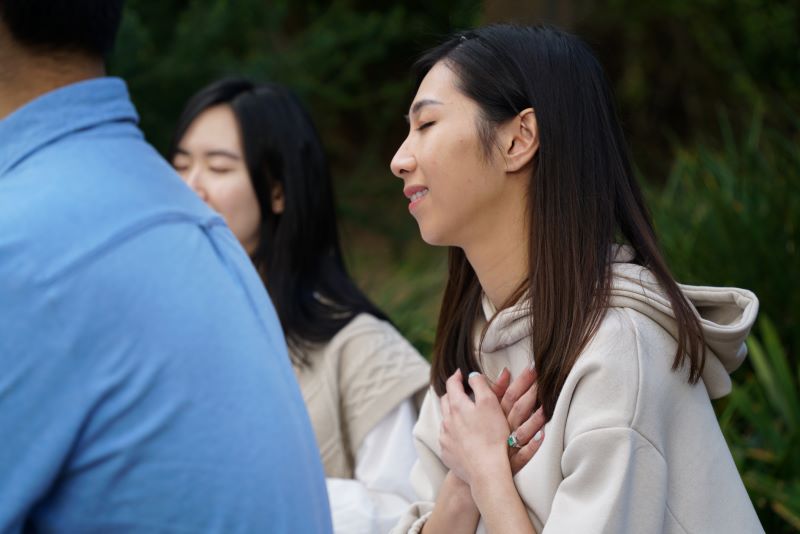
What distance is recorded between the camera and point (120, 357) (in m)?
1.22

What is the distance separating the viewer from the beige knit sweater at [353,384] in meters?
2.87

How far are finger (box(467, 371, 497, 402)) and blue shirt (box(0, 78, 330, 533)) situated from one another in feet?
2.11

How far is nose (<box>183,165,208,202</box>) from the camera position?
3.19m

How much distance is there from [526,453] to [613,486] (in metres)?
0.22

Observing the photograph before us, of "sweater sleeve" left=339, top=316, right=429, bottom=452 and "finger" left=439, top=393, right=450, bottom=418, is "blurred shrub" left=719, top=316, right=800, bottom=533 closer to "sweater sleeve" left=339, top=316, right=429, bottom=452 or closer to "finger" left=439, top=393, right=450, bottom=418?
"sweater sleeve" left=339, top=316, right=429, bottom=452

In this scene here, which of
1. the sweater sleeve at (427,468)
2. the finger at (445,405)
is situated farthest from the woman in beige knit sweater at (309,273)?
the finger at (445,405)

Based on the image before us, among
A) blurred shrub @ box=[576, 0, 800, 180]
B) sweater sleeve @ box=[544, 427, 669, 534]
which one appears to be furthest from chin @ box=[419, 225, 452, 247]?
blurred shrub @ box=[576, 0, 800, 180]

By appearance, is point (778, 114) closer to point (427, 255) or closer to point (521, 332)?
point (427, 255)

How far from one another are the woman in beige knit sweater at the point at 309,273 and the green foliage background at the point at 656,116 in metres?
0.49

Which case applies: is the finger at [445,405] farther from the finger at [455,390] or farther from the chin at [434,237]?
the chin at [434,237]

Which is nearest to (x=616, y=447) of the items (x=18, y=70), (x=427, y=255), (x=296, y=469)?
(x=296, y=469)

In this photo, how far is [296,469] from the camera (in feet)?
4.44

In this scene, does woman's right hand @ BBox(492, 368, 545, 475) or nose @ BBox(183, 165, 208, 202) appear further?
nose @ BBox(183, 165, 208, 202)

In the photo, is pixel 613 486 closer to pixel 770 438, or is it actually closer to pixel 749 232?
pixel 770 438
